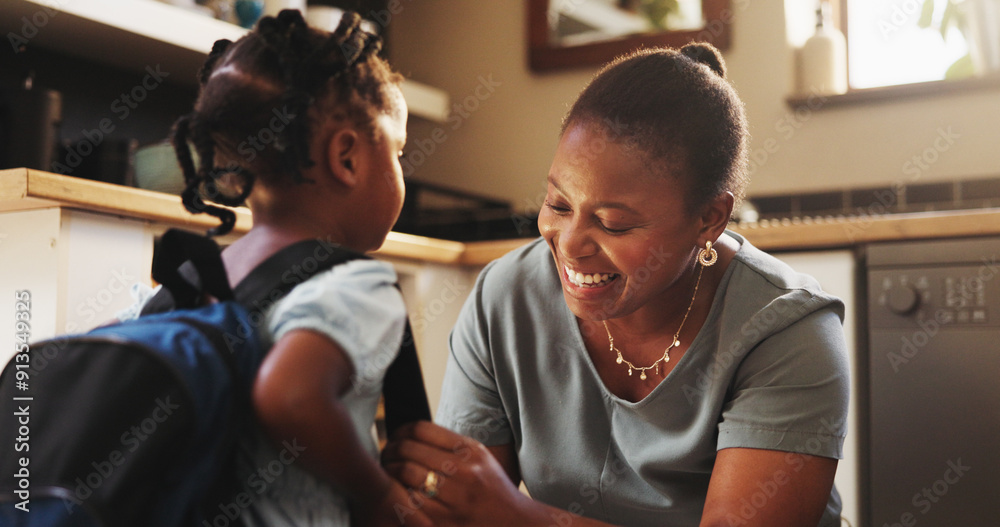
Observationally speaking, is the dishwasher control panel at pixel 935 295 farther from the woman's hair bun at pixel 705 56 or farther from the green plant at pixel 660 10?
the green plant at pixel 660 10

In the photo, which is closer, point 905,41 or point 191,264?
point 191,264

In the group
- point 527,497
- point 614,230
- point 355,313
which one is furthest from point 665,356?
point 355,313

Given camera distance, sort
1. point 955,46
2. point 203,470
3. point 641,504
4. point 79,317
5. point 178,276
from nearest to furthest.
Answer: point 203,470, point 178,276, point 641,504, point 79,317, point 955,46

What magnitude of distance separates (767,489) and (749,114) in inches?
72.3

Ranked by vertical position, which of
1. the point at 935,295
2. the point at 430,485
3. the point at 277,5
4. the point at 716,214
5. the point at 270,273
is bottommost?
the point at 935,295

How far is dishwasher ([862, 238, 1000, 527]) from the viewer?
1672mm

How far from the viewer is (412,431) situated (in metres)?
0.81

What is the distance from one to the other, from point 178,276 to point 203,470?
180 millimetres

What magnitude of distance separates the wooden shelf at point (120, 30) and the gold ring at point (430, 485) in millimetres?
1274

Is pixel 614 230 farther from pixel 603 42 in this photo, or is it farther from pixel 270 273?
pixel 603 42

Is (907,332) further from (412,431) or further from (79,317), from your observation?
(79,317)

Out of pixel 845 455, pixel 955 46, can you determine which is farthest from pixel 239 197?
pixel 955 46

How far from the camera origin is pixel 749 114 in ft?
8.81

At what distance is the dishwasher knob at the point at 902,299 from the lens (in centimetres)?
173
